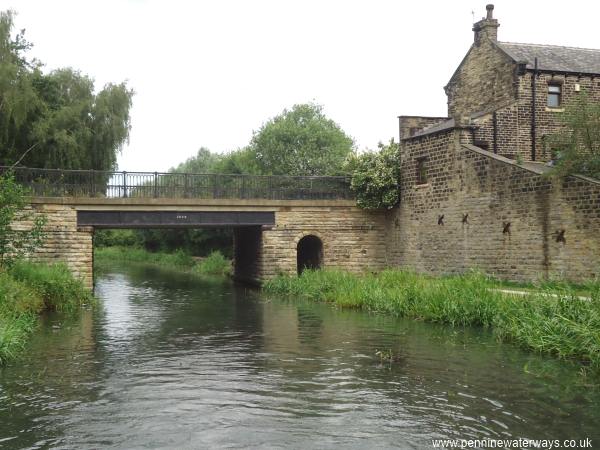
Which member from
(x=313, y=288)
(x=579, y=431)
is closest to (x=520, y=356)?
(x=579, y=431)

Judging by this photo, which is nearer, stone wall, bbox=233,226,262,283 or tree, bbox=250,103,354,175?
stone wall, bbox=233,226,262,283

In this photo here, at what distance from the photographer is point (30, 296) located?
18.4m

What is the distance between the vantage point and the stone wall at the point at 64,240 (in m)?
26.2

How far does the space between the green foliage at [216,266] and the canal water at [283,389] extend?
25.0 m

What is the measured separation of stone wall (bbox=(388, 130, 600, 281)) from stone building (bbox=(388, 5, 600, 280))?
0.04 metres

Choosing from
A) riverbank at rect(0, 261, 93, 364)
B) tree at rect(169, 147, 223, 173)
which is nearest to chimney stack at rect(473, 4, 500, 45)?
riverbank at rect(0, 261, 93, 364)

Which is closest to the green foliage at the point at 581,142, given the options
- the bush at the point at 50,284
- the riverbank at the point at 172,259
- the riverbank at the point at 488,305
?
the riverbank at the point at 488,305

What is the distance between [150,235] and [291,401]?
180 ft

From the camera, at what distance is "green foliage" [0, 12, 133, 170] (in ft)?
102

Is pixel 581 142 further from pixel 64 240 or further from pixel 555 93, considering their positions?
pixel 64 240

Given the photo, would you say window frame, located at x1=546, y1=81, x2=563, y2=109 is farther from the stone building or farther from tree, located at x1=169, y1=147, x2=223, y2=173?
tree, located at x1=169, y1=147, x2=223, y2=173

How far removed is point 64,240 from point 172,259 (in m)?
26.8

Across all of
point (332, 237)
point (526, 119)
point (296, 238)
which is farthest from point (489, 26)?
point (296, 238)

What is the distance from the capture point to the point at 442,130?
27.0m
